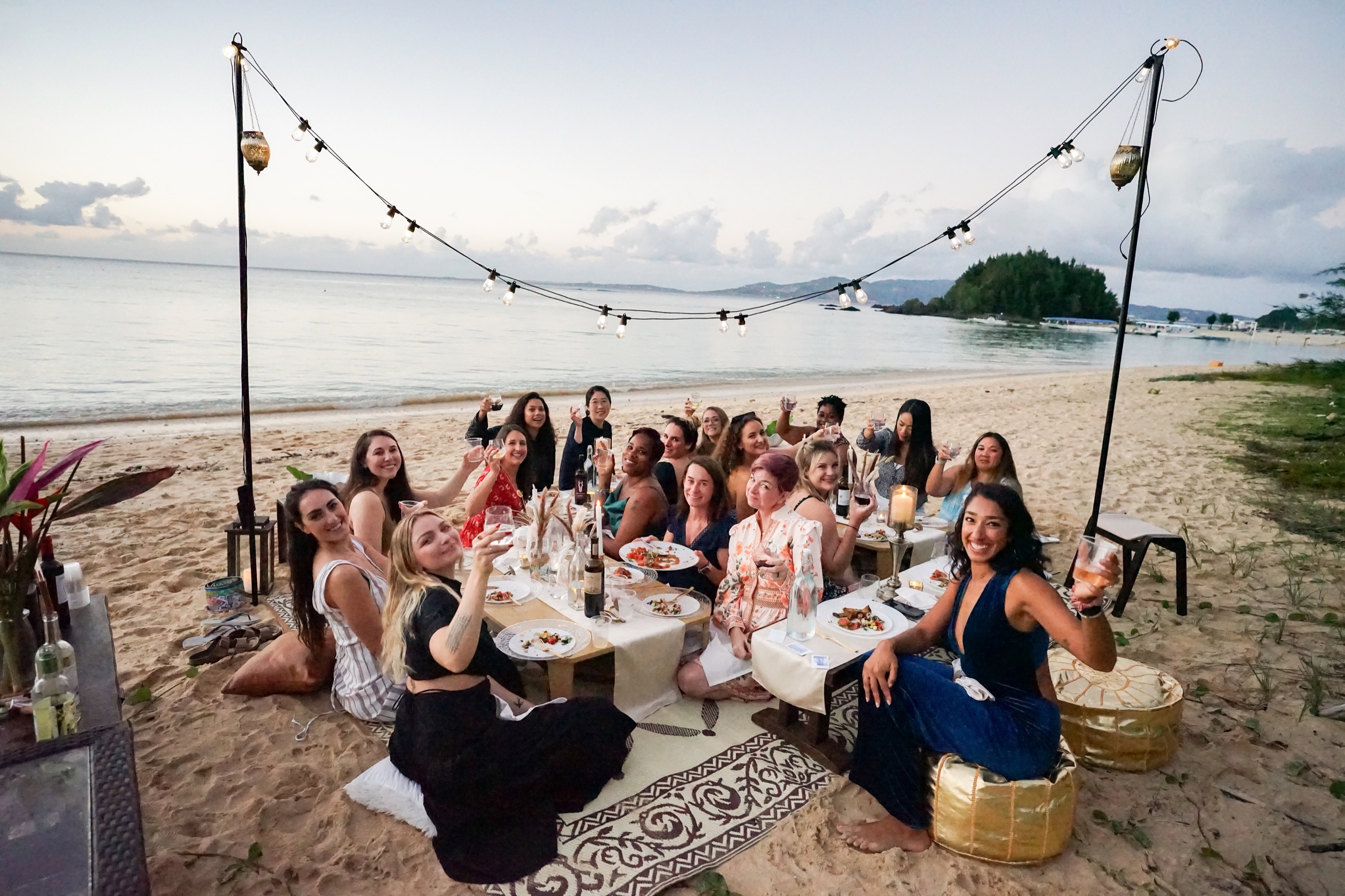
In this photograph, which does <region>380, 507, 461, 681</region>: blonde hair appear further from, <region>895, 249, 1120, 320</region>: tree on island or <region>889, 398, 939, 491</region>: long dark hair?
<region>895, 249, 1120, 320</region>: tree on island

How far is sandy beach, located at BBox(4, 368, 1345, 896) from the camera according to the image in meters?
2.77

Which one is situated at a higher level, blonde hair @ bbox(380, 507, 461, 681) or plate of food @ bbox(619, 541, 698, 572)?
blonde hair @ bbox(380, 507, 461, 681)

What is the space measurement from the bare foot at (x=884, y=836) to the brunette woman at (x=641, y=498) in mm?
2232

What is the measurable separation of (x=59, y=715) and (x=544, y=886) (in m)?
1.76

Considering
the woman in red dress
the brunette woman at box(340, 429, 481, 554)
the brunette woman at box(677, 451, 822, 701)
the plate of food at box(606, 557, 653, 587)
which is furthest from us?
the woman in red dress

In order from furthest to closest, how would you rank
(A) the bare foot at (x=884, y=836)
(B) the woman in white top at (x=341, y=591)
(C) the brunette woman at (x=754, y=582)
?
(C) the brunette woman at (x=754, y=582) → (B) the woman in white top at (x=341, y=591) → (A) the bare foot at (x=884, y=836)

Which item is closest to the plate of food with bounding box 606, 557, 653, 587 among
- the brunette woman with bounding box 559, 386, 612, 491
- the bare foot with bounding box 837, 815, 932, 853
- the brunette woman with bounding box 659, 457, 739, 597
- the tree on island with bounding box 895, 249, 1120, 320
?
the brunette woman with bounding box 659, 457, 739, 597

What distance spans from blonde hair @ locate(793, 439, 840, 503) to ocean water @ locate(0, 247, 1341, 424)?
14.8 m

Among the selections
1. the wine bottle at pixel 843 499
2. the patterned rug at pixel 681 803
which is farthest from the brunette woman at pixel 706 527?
the wine bottle at pixel 843 499

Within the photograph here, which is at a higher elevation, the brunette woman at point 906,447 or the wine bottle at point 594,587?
the brunette woman at point 906,447

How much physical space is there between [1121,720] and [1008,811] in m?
1.06

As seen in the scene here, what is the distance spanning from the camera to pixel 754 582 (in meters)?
3.93

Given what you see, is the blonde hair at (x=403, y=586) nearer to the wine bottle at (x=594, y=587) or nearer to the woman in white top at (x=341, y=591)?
the woman in white top at (x=341, y=591)

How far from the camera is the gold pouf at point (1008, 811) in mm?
2736
